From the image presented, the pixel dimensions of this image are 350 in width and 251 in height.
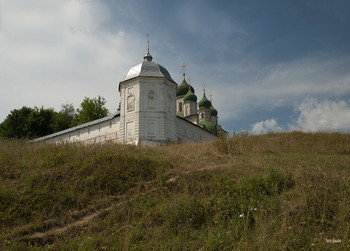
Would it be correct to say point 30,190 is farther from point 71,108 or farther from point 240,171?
point 71,108

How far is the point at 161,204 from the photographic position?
5.46 metres

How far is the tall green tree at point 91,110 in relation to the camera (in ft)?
116

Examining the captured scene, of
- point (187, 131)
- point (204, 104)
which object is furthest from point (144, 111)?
point (204, 104)

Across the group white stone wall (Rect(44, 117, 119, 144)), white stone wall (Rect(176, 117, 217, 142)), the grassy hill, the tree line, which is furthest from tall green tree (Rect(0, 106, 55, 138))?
the grassy hill

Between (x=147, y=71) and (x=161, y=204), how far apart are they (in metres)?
17.8

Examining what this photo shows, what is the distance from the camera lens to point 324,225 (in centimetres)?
435

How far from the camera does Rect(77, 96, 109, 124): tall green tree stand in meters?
35.2

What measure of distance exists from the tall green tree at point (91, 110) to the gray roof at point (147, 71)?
14251 millimetres

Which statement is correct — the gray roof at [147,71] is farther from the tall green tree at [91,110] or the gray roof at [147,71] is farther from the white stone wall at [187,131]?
the tall green tree at [91,110]

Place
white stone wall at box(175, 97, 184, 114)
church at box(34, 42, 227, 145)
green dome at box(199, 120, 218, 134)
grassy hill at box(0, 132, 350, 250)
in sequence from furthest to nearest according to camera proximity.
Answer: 1. white stone wall at box(175, 97, 184, 114)
2. green dome at box(199, 120, 218, 134)
3. church at box(34, 42, 227, 145)
4. grassy hill at box(0, 132, 350, 250)

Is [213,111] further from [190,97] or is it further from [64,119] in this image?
[64,119]

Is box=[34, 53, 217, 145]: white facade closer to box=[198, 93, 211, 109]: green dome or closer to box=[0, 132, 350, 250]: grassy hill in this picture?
box=[0, 132, 350, 250]: grassy hill

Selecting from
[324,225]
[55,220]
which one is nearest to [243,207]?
[324,225]

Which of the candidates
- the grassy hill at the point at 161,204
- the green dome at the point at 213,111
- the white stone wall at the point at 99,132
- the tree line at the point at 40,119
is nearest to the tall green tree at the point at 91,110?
the tree line at the point at 40,119
